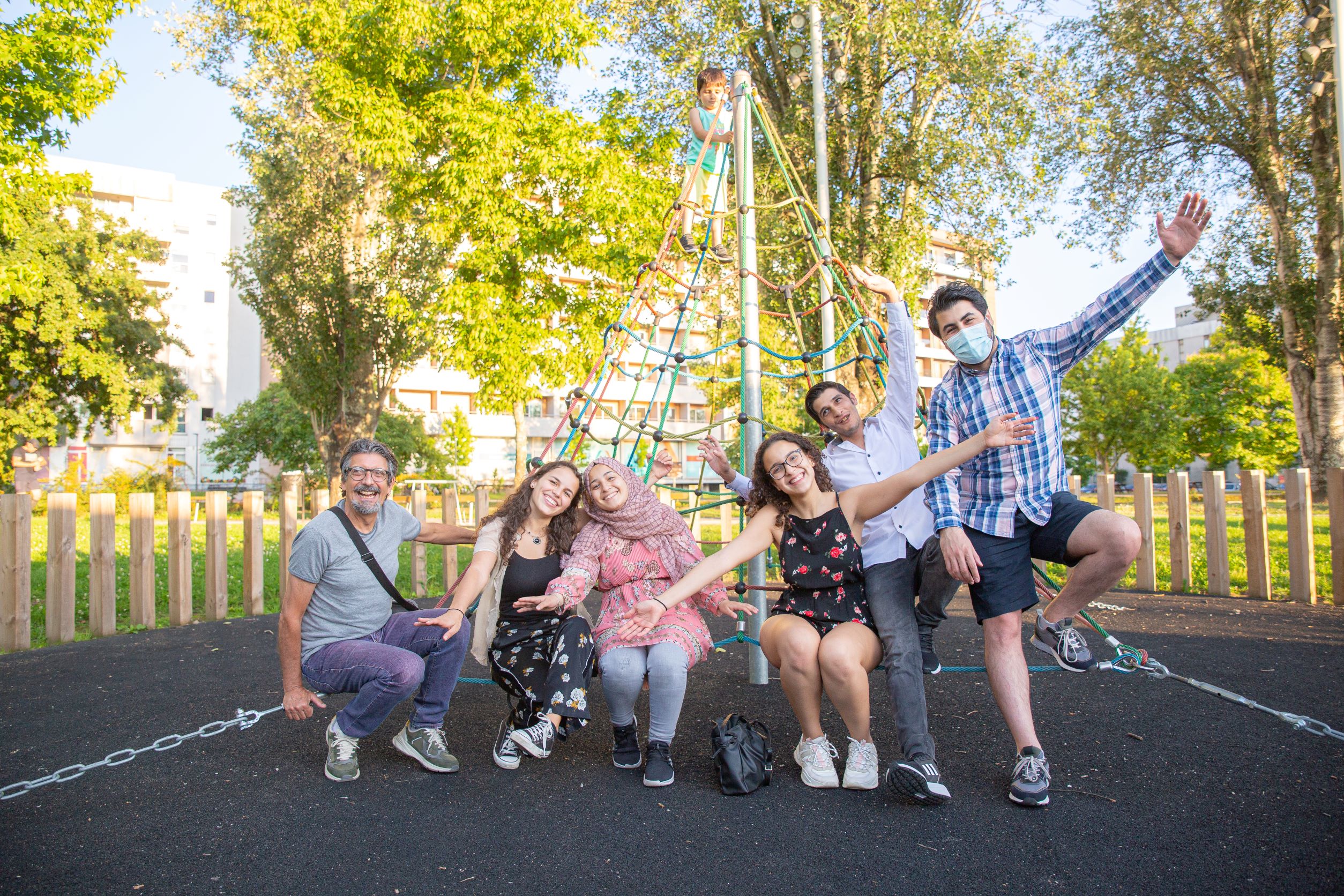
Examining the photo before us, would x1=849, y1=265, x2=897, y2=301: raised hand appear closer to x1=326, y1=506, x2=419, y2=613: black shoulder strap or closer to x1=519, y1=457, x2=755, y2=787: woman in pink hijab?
x1=519, y1=457, x2=755, y2=787: woman in pink hijab

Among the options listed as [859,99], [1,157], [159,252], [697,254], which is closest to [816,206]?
[859,99]

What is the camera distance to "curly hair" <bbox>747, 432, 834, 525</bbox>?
118 inches

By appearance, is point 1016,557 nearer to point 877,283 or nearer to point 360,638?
point 877,283

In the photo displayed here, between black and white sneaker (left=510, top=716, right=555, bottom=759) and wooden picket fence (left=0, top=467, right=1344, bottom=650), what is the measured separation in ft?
6.12

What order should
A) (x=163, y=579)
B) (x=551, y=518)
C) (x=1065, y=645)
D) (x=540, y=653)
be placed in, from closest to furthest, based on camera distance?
(x=1065, y=645)
(x=540, y=653)
(x=551, y=518)
(x=163, y=579)

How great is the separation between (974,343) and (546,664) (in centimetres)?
183

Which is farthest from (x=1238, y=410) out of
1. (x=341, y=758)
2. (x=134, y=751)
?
(x=134, y=751)

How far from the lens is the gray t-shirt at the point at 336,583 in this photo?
2889 mm

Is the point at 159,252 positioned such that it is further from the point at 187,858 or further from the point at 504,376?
the point at 187,858

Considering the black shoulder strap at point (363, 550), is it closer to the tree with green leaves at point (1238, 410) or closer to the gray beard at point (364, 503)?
the gray beard at point (364, 503)

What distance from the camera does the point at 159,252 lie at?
68.3ft

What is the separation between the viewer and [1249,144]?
11.8 meters

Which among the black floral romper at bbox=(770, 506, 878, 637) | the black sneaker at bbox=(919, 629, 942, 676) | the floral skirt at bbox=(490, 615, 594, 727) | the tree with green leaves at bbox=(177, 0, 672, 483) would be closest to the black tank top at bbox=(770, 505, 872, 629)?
the black floral romper at bbox=(770, 506, 878, 637)

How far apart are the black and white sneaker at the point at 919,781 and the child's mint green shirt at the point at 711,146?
336 cm
